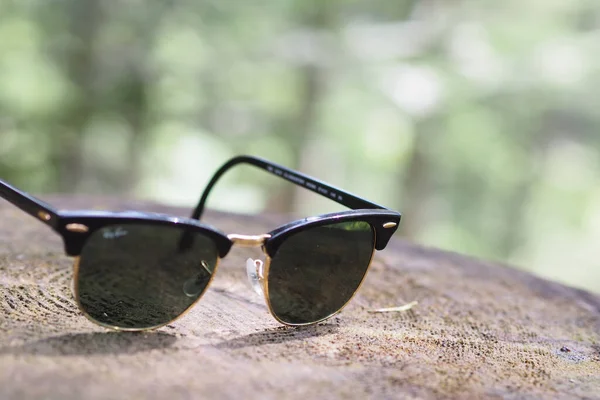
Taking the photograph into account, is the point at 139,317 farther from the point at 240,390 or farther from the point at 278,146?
the point at 278,146

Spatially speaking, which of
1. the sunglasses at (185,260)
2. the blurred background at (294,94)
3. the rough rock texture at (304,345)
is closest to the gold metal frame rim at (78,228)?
the sunglasses at (185,260)

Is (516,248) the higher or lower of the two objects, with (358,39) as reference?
lower

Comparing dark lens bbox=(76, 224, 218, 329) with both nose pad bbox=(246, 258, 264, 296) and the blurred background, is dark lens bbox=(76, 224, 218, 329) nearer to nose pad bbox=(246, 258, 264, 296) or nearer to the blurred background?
nose pad bbox=(246, 258, 264, 296)

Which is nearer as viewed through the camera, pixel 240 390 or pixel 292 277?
pixel 240 390

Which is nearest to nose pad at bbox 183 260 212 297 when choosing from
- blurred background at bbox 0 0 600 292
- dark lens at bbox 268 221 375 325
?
dark lens at bbox 268 221 375 325

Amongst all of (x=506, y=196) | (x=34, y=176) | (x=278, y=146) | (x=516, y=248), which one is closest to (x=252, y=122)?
(x=278, y=146)

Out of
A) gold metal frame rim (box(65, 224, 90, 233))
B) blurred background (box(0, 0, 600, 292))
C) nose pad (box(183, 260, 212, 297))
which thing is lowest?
nose pad (box(183, 260, 212, 297))

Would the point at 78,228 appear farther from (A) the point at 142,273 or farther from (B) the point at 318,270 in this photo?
(B) the point at 318,270

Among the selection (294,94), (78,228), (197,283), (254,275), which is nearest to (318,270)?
(254,275)
